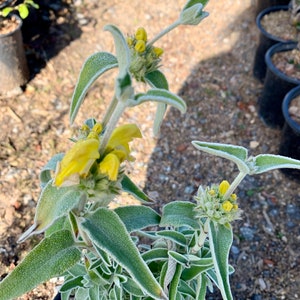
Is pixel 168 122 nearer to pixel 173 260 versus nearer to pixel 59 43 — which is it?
pixel 59 43

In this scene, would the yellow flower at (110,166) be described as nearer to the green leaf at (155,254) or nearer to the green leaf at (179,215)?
the green leaf at (179,215)

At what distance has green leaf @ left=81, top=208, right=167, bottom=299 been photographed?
0.88m

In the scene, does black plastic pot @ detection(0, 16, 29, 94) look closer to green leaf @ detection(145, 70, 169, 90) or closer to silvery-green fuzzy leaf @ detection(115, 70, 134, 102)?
green leaf @ detection(145, 70, 169, 90)

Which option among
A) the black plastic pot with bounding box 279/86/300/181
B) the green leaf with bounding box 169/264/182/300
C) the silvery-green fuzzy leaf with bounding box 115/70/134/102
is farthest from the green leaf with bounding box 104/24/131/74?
the black plastic pot with bounding box 279/86/300/181

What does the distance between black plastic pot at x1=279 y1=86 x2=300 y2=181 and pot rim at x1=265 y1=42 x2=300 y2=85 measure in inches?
5.0

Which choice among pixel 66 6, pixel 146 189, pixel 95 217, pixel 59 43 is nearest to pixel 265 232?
pixel 146 189

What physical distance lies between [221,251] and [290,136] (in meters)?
1.35

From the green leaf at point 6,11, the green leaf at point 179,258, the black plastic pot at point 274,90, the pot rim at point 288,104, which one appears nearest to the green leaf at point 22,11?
the green leaf at point 6,11

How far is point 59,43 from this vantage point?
2926mm

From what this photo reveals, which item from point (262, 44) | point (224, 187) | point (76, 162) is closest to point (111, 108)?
point (76, 162)

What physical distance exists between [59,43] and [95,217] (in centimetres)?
218

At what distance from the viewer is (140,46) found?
3.08 feet

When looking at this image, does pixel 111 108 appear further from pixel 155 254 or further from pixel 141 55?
pixel 155 254

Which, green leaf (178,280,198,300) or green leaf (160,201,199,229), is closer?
green leaf (160,201,199,229)
